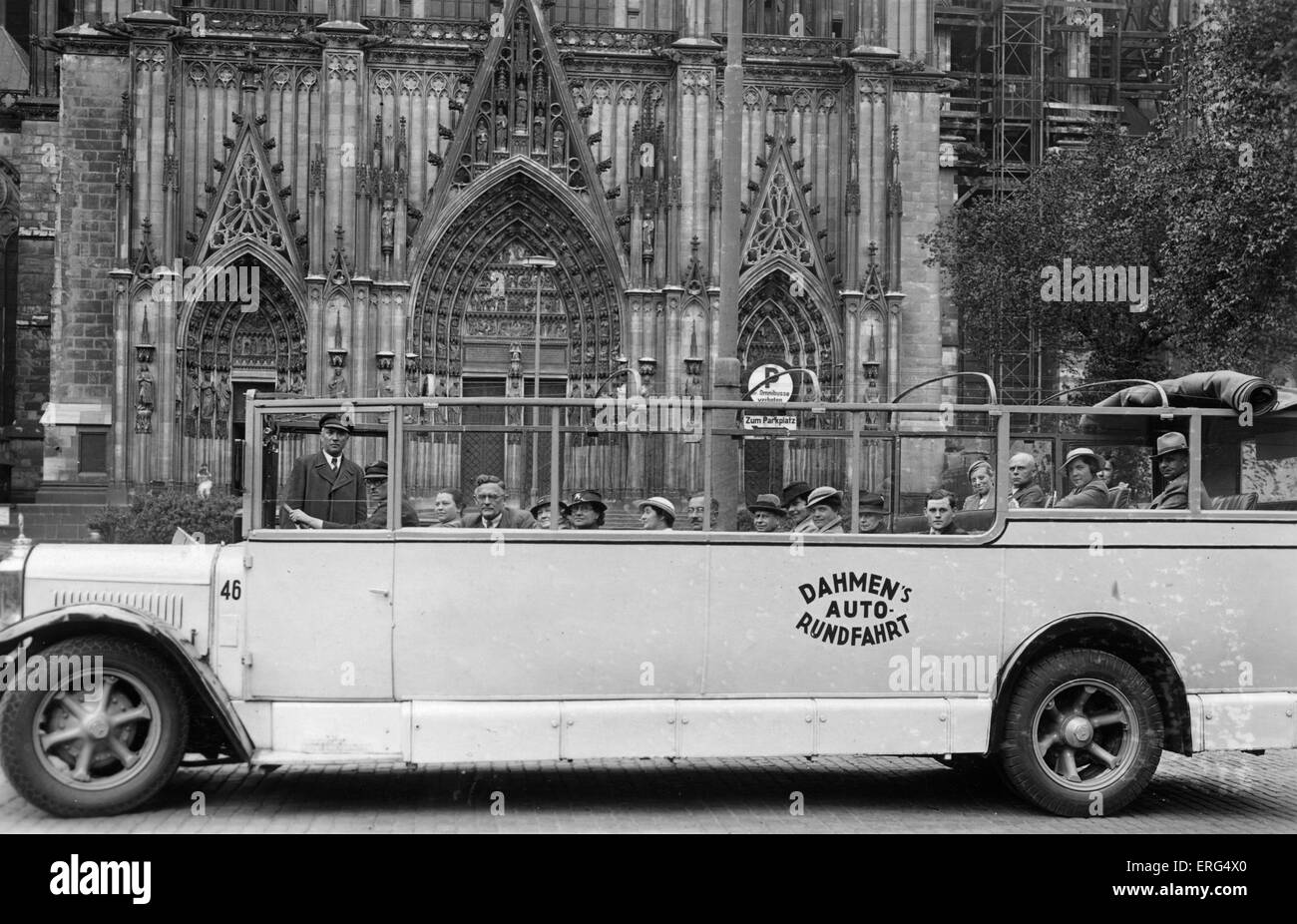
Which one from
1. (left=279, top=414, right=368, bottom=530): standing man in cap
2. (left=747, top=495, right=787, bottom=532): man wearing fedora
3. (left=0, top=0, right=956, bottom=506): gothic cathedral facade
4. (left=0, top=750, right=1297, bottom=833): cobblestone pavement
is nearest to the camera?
(left=0, top=750, right=1297, bottom=833): cobblestone pavement

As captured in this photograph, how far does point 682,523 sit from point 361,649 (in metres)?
2.07

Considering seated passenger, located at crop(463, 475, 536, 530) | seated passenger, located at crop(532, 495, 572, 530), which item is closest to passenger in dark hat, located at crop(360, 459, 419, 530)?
seated passenger, located at crop(463, 475, 536, 530)

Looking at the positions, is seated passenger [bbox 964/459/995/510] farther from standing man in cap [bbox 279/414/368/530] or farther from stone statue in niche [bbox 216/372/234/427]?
stone statue in niche [bbox 216/372/234/427]

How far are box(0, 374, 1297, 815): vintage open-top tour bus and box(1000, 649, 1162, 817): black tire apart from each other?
2cm

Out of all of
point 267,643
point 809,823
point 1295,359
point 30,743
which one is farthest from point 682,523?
point 1295,359

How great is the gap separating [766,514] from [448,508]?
1970mm

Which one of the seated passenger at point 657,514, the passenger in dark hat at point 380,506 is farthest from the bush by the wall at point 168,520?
the seated passenger at point 657,514

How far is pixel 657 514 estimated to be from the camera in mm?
8977

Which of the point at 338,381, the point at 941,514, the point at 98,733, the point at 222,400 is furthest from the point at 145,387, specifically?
the point at 941,514

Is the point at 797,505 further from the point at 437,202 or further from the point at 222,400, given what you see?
the point at 222,400

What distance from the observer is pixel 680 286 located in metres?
31.7

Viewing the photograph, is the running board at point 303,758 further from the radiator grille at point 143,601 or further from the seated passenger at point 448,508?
the seated passenger at point 448,508

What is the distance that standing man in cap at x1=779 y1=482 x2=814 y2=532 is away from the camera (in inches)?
358

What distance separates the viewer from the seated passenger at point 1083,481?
9359mm
